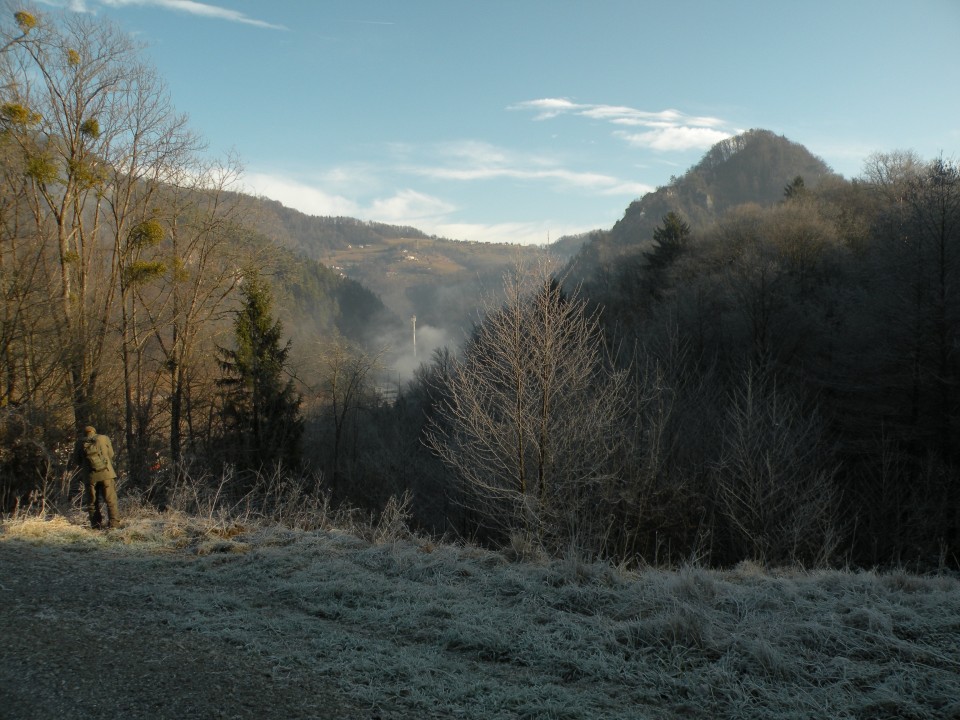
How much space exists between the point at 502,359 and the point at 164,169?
1640 cm

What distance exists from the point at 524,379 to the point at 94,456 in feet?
25.3

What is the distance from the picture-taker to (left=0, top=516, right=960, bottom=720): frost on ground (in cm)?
433

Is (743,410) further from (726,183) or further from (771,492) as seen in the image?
(726,183)

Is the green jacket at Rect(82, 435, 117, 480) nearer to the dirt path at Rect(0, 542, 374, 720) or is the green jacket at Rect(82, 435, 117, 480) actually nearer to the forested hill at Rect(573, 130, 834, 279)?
the dirt path at Rect(0, 542, 374, 720)

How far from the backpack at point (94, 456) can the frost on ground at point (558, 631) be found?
7.06 feet

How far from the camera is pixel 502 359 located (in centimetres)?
1473

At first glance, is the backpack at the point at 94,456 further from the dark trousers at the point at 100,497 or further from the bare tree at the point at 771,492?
the bare tree at the point at 771,492

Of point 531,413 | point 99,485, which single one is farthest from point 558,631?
point 531,413

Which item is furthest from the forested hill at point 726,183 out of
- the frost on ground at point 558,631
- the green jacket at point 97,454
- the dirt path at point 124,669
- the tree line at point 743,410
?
the dirt path at point 124,669

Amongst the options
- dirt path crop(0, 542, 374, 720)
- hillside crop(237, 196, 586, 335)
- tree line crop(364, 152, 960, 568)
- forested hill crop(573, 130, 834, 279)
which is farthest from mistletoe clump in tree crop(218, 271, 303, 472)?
forested hill crop(573, 130, 834, 279)

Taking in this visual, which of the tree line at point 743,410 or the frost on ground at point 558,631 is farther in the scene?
the tree line at point 743,410

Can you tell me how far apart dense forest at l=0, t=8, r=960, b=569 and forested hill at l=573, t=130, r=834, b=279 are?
44.3 meters

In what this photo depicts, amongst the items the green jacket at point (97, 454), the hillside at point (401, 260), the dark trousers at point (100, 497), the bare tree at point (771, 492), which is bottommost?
the bare tree at point (771, 492)

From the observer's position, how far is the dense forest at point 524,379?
15211 mm
